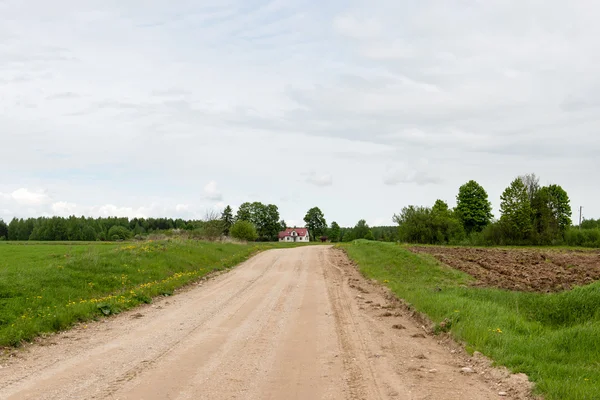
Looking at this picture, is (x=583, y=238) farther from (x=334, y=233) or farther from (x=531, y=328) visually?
(x=334, y=233)

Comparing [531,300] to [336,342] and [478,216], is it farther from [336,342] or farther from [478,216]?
[478,216]

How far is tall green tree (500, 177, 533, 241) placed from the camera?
229 feet

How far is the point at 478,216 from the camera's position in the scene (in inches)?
3324

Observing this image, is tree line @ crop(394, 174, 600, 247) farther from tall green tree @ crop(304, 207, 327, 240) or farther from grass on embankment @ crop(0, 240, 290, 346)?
tall green tree @ crop(304, 207, 327, 240)

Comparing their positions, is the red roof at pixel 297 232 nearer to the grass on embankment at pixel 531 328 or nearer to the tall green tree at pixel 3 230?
the tall green tree at pixel 3 230

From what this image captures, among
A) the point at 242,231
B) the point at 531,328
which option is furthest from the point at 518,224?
the point at 531,328

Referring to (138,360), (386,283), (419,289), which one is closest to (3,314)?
(138,360)

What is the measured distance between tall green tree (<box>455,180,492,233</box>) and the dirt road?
74.8 metres

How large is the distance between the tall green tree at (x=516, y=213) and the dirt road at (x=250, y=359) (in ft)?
205

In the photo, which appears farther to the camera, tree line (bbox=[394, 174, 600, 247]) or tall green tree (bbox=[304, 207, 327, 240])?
tall green tree (bbox=[304, 207, 327, 240])

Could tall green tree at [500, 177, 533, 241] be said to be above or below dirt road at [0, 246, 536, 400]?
above

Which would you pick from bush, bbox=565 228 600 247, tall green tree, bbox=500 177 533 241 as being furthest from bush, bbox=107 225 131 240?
bush, bbox=565 228 600 247

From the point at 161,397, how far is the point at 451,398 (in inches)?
155

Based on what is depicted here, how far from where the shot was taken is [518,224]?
230 ft
